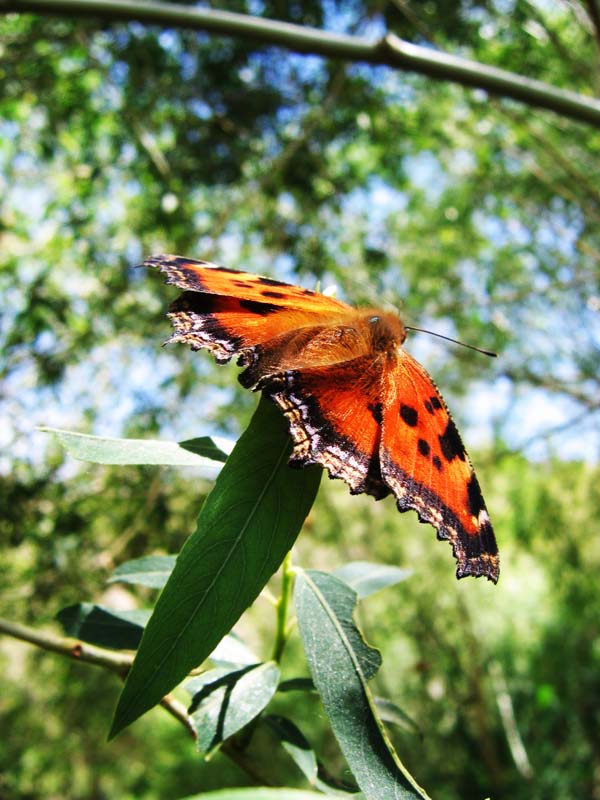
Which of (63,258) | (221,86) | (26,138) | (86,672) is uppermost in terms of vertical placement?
(221,86)

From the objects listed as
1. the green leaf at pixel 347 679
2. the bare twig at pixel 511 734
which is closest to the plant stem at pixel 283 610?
the green leaf at pixel 347 679

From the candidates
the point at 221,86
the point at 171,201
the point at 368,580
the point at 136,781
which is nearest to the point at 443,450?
the point at 368,580

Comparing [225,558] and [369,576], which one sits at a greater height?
[225,558]

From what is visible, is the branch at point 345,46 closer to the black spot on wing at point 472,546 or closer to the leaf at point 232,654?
the black spot on wing at point 472,546

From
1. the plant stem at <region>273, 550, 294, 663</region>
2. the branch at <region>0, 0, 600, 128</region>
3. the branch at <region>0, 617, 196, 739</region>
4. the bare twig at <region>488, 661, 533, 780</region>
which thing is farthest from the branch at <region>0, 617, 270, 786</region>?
the bare twig at <region>488, 661, 533, 780</region>

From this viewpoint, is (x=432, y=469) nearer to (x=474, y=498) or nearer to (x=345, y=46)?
(x=474, y=498)

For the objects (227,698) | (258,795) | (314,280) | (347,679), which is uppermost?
(258,795)

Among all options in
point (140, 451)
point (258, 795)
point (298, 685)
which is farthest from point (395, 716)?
point (258, 795)

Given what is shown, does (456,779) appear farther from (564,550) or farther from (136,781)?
(136,781)
